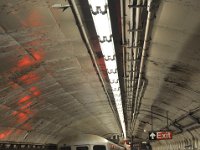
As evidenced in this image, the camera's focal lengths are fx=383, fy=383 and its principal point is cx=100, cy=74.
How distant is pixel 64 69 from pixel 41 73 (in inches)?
33.5

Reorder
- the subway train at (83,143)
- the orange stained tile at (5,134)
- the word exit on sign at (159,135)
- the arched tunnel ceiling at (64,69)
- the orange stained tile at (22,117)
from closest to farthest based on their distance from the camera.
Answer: the arched tunnel ceiling at (64,69), the orange stained tile at (22,117), the orange stained tile at (5,134), the subway train at (83,143), the word exit on sign at (159,135)

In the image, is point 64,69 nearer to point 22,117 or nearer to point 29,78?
point 29,78

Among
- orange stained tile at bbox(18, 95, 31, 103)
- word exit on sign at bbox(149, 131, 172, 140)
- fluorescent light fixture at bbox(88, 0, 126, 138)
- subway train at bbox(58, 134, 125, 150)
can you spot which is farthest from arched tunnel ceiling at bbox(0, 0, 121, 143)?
word exit on sign at bbox(149, 131, 172, 140)

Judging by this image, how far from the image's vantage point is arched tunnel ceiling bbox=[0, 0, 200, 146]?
28.9 feet

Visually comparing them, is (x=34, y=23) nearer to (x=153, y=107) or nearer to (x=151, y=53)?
(x=151, y=53)

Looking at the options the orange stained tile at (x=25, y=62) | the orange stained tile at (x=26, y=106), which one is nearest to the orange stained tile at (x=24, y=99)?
the orange stained tile at (x=26, y=106)

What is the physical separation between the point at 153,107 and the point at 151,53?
37.3 ft

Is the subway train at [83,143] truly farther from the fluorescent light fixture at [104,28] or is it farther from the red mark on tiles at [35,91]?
the fluorescent light fixture at [104,28]

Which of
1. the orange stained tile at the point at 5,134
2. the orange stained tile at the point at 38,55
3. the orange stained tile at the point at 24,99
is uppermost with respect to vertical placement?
the orange stained tile at the point at 38,55

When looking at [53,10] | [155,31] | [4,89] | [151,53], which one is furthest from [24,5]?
[4,89]

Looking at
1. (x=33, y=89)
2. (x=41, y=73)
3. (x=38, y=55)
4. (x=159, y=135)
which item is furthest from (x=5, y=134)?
(x=159, y=135)

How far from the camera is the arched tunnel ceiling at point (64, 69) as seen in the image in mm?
8820

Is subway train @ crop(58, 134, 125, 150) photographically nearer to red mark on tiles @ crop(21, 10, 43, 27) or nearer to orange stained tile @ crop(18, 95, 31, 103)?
orange stained tile @ crop(18, 95, 31, 103)

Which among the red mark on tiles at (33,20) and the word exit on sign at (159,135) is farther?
the word exit on sign at (159,135)
